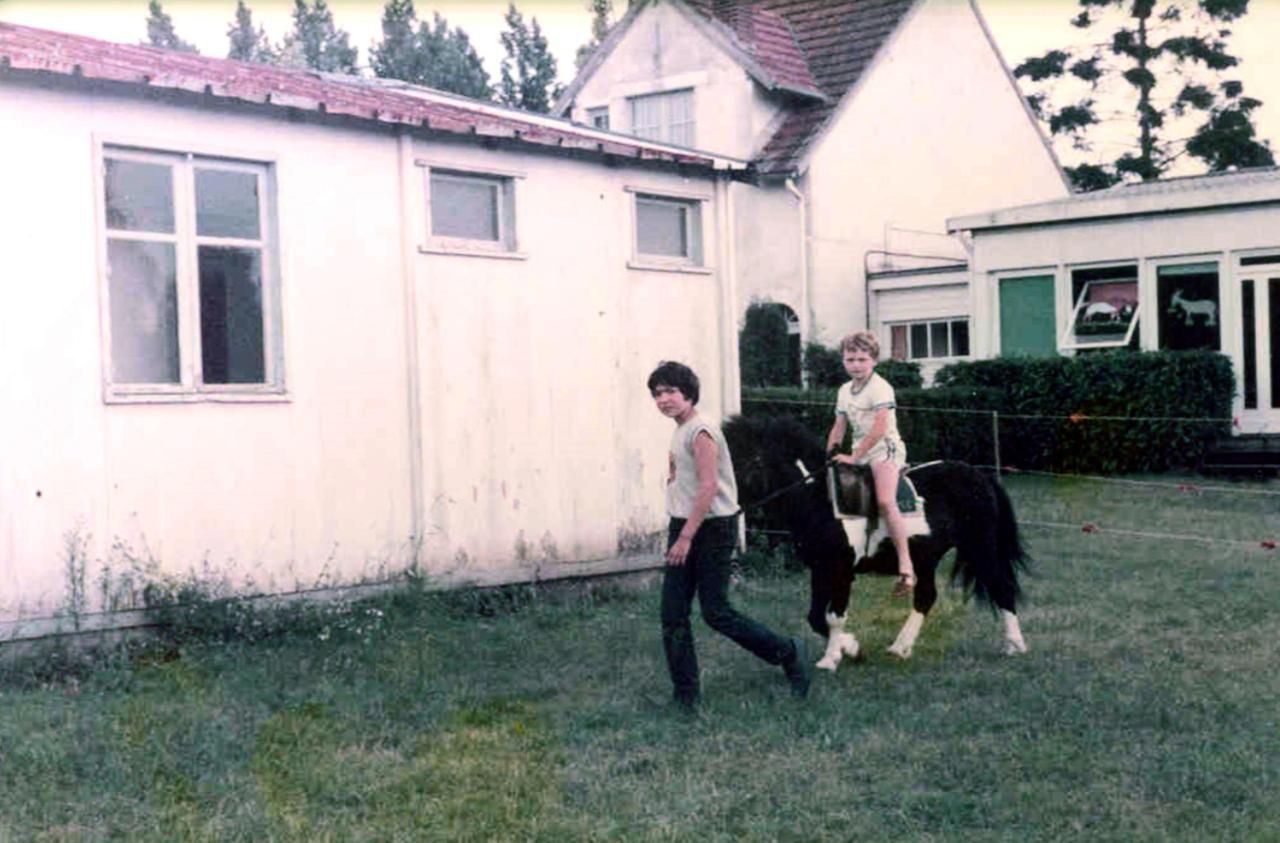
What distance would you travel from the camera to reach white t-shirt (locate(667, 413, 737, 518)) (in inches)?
314

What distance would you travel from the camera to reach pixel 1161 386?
21.0 m

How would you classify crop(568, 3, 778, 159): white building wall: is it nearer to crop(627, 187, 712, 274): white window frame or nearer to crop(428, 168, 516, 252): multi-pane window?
crop(627, 187, 712, 274): white window frame

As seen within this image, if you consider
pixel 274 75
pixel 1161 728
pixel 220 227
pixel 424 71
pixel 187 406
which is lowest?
pixel 1161 728

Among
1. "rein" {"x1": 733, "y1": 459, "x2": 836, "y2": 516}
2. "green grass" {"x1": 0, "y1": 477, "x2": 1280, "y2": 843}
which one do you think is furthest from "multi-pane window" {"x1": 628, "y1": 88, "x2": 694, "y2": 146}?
"rein" {"x1": 733, "y1": 459, "x2": 836, "y2": 516}

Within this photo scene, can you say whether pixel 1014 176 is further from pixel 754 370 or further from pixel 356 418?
pixel 356 418

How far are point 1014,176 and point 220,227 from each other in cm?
2436

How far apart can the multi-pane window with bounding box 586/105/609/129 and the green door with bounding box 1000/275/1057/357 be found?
31.6 feet

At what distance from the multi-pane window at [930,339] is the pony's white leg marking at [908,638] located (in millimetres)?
17332

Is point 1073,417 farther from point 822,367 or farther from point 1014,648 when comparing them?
point 1014,648

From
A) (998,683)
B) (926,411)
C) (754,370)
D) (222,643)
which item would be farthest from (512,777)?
(754,370)

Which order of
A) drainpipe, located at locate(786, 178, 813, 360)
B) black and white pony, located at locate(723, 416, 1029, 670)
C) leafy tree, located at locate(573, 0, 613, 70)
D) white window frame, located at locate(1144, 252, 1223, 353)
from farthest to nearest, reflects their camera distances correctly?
leafy tree, located at locate(573, 0, 613, 70), drainpipe, located at locate(786, 178, 813, 360), white window frame, located at locate(1144, 252, 1223, 353), black and white pony, located at locate(723, 416, 1029, 670)

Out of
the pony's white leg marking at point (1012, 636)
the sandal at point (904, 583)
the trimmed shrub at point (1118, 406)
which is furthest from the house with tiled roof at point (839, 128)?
the sandal at point (904, 583)

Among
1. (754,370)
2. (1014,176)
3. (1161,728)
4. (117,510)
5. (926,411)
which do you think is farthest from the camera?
(1014,176)

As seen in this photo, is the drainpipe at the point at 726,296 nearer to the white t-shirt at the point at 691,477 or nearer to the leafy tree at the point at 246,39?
the white t-shirt at the point at 691,477
